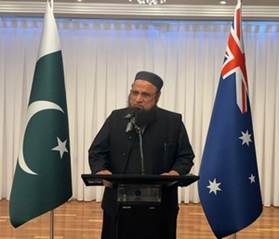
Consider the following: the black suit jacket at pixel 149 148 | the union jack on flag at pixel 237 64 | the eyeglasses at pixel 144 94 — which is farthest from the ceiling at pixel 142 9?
the eyeglasses at pixel 144 94

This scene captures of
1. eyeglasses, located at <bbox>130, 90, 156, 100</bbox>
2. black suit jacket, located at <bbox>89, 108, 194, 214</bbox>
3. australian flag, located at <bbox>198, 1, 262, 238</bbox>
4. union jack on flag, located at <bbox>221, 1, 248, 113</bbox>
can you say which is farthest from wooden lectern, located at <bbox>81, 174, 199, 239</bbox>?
union jack on flag, located at <bbox>221, 1, 248, 113</bbox>

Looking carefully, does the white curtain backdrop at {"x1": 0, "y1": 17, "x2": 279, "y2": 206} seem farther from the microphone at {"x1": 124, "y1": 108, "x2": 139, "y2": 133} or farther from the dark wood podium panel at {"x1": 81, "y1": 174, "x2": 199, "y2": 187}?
the dark wood podium panel at {"x1": 81, "y1": 174, "x2": 199, "y2": 187}

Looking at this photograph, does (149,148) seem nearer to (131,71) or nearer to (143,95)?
(143,95)

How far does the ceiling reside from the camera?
677cm

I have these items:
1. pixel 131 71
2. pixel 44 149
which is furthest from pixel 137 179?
pixel 131 71

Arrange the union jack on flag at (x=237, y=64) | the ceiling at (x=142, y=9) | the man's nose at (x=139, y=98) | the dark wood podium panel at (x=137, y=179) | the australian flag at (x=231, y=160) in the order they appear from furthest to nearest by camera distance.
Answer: the ceiling at (x=142, y=9) < the union jack on flag at (x=237, y=64) < the australian flag at (x=231, y=160) < the man's nose at (x=139, y=98) < the dark wood podium panel at (x=137, y=179)

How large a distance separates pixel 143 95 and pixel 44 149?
2.15 ft

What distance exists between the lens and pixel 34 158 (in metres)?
2.77

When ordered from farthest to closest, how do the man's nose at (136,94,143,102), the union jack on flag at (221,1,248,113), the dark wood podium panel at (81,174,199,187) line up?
the union jack on flag at (221,1,248,113) < the man's nose at (136,94,143,102) < the dark wood podium panel at (81,174,199,187)

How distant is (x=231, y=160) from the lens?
9.65ft

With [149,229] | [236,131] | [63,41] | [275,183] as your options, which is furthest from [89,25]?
[149,229]

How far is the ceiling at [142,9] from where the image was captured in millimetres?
6773

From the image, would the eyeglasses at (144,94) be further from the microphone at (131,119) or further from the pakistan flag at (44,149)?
the pakistan flag at (44,149)

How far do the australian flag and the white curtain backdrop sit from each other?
430cm
